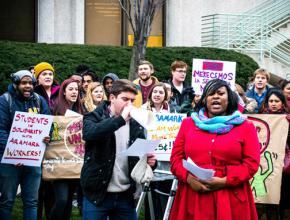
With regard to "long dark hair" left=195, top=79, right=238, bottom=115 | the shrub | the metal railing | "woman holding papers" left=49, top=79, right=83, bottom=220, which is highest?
the metal railing

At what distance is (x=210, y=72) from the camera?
11.7 metres

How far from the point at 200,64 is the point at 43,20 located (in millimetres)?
10457

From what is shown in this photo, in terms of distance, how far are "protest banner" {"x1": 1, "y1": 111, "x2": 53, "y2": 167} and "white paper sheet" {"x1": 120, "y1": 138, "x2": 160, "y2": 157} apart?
8.03ft

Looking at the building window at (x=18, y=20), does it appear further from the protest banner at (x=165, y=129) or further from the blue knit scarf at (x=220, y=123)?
the blue knit scarf at (x=220, y=123)

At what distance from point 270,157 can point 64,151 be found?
264 centimetres

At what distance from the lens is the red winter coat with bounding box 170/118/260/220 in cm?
675

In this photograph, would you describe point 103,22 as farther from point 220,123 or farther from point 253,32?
point 220,123

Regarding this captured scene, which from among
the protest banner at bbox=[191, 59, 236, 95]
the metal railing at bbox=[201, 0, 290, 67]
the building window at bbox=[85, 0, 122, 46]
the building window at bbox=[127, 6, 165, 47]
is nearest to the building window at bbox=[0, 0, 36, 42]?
the building window at bbox=[85, 0, 122, 46]

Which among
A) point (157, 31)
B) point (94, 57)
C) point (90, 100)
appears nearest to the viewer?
point (90, 100)

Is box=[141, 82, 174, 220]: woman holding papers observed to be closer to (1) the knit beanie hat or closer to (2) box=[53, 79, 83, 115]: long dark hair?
(2) box=[53, 79, 83, 115]: long dark hair

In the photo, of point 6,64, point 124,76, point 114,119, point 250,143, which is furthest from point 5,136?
point 124,76

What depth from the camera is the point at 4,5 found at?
21.6m

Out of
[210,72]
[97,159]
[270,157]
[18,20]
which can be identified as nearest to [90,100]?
[210,72]

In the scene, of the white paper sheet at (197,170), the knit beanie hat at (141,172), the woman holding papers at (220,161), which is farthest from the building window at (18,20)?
the white paper sheet at (197,170)
